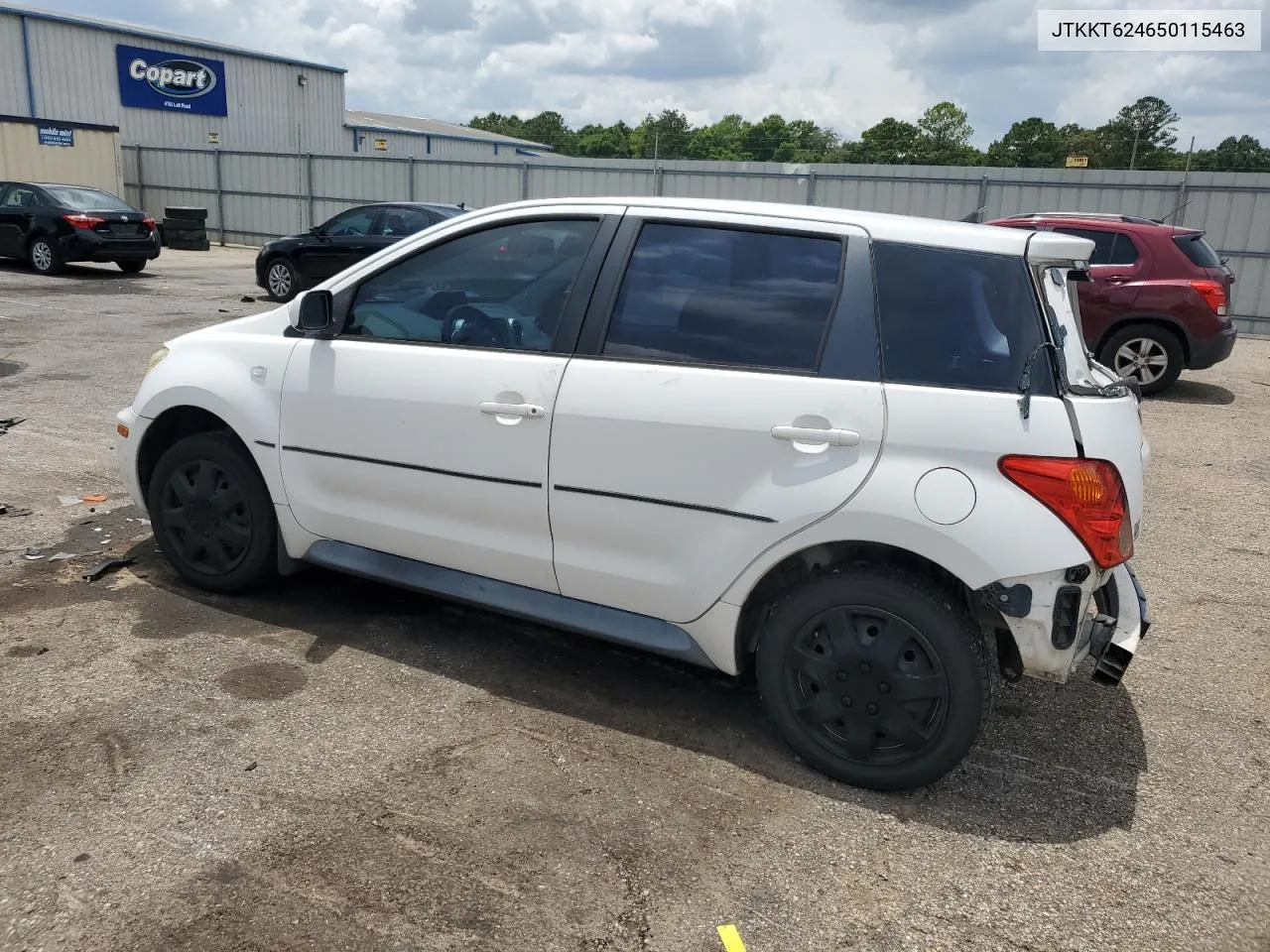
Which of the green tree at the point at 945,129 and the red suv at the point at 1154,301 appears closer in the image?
the red suv at the point at 1154,301

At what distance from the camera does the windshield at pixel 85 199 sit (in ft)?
57.8

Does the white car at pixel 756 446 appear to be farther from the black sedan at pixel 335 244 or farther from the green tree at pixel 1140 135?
the green tree at pixel 1140 135

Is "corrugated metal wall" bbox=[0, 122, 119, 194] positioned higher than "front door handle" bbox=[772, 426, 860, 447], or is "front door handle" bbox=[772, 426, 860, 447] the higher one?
"corrugated metal wall" bbox=[0, 122, 119, 194]

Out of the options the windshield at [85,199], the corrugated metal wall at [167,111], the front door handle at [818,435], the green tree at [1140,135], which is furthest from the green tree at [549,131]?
the front door handle at [818,435]

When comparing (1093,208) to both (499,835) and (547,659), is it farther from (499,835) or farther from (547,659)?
(499,835)

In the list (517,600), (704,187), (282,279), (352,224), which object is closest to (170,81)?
(282,279)

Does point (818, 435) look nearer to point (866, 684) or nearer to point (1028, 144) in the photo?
point (866, 684)

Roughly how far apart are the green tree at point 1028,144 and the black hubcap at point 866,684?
86588 mm

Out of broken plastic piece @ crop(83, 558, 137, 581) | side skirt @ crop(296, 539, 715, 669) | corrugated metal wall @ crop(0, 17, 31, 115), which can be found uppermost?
corrugated metal wall @ crop(0, 17, 31, 115)

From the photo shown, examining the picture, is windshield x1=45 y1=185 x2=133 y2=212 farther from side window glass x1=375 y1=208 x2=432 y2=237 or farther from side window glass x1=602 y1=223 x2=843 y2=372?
side window glass x1=602 y1=223 x2=843 y2=372

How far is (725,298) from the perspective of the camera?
3.39 m

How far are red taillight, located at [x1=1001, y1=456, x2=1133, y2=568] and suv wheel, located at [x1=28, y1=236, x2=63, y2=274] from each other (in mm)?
18442

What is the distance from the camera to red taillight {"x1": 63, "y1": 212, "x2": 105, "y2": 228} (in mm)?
17141

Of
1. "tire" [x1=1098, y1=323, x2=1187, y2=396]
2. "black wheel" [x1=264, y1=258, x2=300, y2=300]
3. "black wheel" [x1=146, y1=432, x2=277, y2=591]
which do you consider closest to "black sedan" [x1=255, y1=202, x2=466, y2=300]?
"black wheel" [x1=264, y1=258, x2=300, y2=300]
